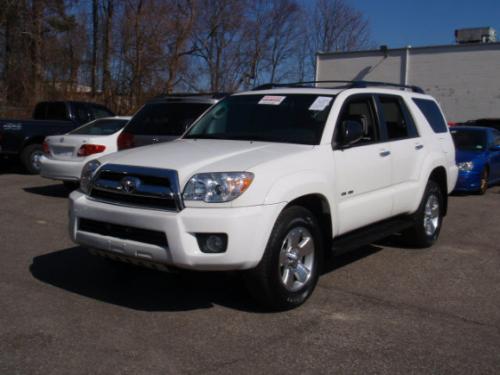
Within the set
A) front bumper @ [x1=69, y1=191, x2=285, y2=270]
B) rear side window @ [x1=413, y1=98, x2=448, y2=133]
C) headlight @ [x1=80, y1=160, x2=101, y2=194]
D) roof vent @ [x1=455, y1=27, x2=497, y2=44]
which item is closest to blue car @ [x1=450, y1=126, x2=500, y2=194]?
rear side window @ [x1=413, y1=98, x2=448, y2=133]

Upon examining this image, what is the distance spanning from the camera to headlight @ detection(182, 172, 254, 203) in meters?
4.51

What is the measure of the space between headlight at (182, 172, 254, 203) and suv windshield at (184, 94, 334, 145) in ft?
3.52

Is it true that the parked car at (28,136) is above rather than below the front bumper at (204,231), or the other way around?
above

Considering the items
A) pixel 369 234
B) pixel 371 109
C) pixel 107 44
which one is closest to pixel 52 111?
pixel 371 109

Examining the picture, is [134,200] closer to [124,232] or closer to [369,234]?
[124,232]

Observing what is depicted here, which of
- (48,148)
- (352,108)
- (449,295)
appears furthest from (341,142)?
(48,148)

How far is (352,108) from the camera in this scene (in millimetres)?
6074

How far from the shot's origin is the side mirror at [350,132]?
551 centimetres

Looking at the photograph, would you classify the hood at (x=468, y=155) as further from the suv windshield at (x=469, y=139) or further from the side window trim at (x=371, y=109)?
the side window trim at (x=371, y=109)

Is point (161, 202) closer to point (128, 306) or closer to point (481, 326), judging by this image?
point (128, 306)

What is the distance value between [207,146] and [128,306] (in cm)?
151

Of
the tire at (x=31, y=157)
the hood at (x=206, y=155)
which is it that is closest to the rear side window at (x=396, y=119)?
the hood at (x=206, y=155)

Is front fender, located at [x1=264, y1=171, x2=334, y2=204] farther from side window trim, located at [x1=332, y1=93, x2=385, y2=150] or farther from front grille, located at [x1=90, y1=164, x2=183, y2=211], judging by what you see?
front grille, located at [x1=90, y1=164, x2=183, y2=211]

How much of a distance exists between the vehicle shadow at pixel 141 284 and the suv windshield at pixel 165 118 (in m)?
2.89
